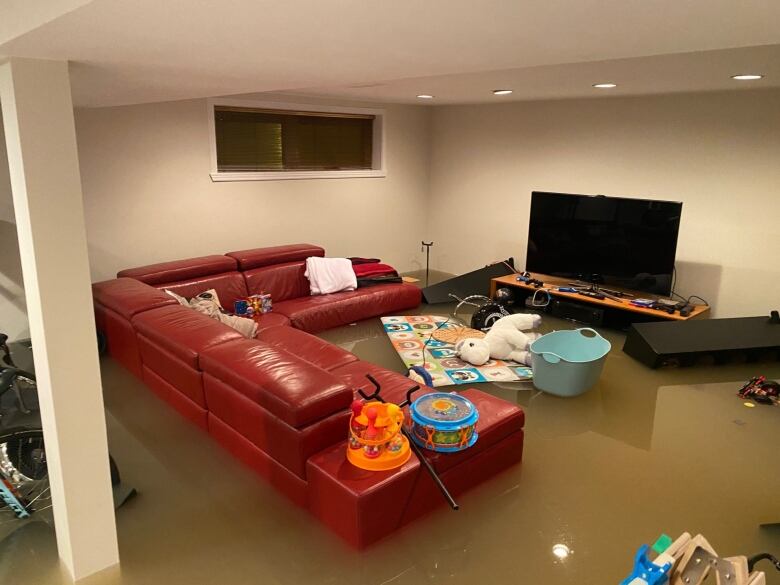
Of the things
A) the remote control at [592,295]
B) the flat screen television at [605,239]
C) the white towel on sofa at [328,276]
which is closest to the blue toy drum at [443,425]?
the white towel on sofa at [328,276]

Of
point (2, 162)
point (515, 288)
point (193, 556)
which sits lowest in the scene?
point (193, 556)

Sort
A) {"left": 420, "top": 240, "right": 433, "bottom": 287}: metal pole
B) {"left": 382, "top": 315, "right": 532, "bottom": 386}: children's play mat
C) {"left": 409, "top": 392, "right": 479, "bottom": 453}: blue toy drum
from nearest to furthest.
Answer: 1. {"left": 409, "top": 392, "right": 479, "bottom": 453}: blue toy drum
2. {"left": 382, "top": 315, "right": 532, "bottom": 386}: children's play mat
3. {"left": 420, "top": 240, "right": 433, "bottom": 287}: metal pole

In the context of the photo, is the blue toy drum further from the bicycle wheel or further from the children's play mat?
the bicycle wheel

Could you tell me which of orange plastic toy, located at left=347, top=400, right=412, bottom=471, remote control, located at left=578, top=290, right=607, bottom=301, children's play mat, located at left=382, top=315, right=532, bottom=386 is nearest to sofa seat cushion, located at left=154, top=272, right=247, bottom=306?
children's play mat, located at left=382, top=315, right=532, bottom=386

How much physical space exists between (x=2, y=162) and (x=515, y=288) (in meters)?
4.82

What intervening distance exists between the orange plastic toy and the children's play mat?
160 centimetres

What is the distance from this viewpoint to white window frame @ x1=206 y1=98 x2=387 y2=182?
17.5 feet

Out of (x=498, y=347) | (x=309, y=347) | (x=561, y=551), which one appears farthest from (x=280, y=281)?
(x=561, y=551)

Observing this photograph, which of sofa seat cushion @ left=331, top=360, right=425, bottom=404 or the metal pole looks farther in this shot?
the metal pole

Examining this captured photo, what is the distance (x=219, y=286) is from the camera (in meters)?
4.93

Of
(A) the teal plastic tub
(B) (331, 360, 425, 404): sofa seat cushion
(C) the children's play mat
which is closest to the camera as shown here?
(B) (331, 360, 425, 404): sofa seat cushion

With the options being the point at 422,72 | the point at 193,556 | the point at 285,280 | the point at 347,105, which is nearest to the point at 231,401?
the point at 193,556

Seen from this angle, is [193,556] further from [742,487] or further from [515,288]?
[515,288]

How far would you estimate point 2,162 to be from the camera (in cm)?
423
